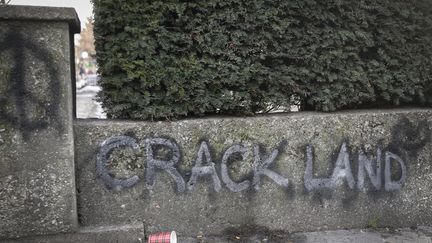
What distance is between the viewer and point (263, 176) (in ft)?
13.1

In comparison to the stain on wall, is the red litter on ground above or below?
below

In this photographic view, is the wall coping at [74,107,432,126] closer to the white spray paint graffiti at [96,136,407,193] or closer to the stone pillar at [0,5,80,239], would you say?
the white spray paint graffiti at [96,136,407,193]

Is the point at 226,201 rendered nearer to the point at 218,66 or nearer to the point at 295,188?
the point at 295,188

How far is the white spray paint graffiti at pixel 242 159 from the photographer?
3.71m

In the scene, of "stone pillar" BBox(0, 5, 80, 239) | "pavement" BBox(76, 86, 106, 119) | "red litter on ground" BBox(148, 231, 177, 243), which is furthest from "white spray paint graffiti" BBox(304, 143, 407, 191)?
"stone pillar" BBox(0, 5, 80, 239)

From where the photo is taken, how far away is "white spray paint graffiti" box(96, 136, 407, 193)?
3.71m

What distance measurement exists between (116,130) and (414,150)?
9.40 feet

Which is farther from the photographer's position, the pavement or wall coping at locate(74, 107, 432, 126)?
the pavement

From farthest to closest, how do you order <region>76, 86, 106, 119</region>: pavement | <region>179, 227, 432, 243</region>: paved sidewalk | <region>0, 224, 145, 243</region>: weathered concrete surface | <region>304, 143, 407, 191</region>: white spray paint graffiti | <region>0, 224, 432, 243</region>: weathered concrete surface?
<region>76, 86, 106, 119</region>: pavement < <region>304, 143, 407, 191</region>: white spray paint graffiti < <region>179, 227, 432, 243</region>: paved sidewalk < <region>0, 224, 432, 243</region>: weathered concrete surface < <region>0, 224, 145, 243</region>: weathered concrete surface

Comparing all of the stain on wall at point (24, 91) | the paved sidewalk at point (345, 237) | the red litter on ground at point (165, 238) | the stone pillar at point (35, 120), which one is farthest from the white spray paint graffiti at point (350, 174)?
the stain on wall at point (24, 91)

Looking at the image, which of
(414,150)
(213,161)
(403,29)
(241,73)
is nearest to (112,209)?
(213,161)

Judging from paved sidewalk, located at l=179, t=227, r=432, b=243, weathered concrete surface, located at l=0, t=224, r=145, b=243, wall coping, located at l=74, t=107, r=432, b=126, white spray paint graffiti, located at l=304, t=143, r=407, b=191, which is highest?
wall coping, located at l=74, t=107, r=432, b=126

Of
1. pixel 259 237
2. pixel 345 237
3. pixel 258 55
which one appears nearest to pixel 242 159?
pixel 259 237

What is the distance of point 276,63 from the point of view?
4.05 meters
